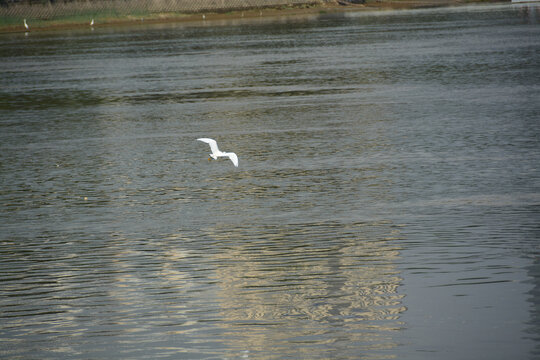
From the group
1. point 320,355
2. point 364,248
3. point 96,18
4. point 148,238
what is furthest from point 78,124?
point 96,18

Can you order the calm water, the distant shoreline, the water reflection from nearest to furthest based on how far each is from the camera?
the water reflection → the calm water → the distant shoreline

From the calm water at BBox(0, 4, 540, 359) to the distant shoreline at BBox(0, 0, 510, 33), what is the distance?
80580 mm

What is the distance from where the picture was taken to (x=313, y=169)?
19125mm

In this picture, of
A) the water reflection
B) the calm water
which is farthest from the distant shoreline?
the water reflection

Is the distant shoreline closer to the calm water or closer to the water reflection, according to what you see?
the calm water

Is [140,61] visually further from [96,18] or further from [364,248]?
[96,18]

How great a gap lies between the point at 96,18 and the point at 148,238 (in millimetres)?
104859

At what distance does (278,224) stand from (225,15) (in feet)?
370

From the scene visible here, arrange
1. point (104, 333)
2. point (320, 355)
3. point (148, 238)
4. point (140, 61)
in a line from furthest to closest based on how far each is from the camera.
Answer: point (140, 61) → point (148, 238) → point (104, 333) → point (320, 355)

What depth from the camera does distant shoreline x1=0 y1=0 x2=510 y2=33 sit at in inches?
4420

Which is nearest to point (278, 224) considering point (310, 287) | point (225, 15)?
point (310, 287)

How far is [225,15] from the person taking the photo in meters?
125

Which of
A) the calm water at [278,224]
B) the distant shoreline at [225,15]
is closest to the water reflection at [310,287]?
the calm water at [278,224]

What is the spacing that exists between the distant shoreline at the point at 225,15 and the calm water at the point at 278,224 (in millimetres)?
80580
